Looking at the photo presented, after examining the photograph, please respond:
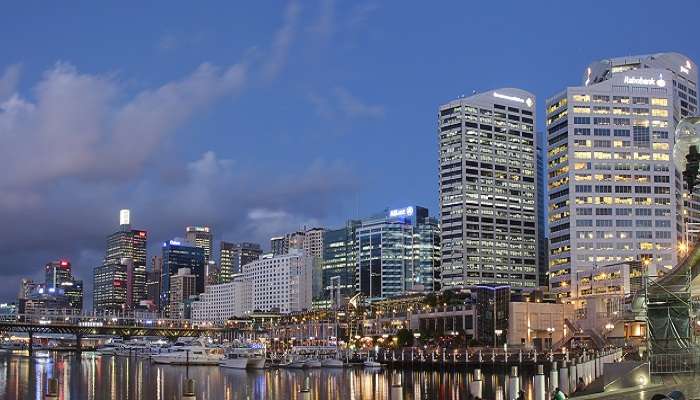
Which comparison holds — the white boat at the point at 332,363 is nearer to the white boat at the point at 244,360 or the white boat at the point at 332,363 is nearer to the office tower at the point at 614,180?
the white boat at the point at 244,360

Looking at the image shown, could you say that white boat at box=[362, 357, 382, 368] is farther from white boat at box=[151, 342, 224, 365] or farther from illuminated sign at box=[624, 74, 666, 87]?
illuminated sign at box=[624, 74, 666, 87]

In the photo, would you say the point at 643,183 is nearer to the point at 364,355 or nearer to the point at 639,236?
the point at 639,236

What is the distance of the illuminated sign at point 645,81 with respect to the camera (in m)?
194

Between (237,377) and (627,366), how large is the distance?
245 feet

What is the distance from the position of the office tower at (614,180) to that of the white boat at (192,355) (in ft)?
256

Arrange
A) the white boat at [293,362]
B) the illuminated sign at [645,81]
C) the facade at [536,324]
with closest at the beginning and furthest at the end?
the white boat at [293,362], the facade at [536,324], the illuminated sign at [645,81]

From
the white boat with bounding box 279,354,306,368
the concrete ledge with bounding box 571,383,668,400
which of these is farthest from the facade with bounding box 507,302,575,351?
the concrete ledge with bounding box 571,383,668,400

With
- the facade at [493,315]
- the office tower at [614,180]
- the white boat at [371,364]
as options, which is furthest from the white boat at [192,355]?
the office tower at [614,180]

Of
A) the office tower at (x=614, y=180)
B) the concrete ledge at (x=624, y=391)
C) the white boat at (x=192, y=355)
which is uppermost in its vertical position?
the office tower at (x=614, y=180)

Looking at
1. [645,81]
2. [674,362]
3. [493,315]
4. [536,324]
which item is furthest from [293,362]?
[645,81]

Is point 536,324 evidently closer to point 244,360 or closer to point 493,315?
point 493,315

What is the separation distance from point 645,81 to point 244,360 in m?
120

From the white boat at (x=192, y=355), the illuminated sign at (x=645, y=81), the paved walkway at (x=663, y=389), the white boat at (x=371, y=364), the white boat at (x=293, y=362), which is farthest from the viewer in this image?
the illuminated sign at (x=645, y=81)

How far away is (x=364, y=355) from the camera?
138 metres
